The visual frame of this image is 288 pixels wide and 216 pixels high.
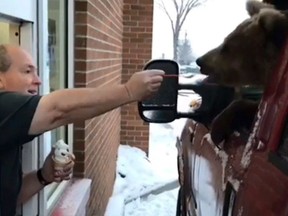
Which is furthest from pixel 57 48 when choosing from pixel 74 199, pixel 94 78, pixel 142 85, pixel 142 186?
pixel 142 186

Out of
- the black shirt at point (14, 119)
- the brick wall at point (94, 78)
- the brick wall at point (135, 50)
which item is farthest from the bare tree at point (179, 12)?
the black shirt at point (14, 119)

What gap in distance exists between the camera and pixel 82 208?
3.68 metres

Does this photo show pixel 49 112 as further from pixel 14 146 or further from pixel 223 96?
pixel 223 96

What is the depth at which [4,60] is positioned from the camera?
6.78 ft

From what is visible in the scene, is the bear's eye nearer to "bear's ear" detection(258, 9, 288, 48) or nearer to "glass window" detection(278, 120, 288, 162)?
"bear's ear" detection(258, 9, 288, 48)

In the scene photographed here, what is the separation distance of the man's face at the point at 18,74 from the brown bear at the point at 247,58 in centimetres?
84

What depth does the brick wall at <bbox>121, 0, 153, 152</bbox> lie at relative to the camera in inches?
344

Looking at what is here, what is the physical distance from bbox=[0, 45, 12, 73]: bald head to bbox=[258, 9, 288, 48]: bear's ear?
1.10 meters

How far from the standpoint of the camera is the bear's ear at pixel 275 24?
2.03 meters

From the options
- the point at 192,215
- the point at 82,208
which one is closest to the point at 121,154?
the point at 82,208

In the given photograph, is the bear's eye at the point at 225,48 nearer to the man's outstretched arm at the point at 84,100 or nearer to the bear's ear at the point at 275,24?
the bear's ear at the point at 275,24

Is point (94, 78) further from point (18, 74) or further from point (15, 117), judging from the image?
point (15, 117)

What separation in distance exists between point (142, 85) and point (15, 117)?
1.63ft

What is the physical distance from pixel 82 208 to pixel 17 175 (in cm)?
165
